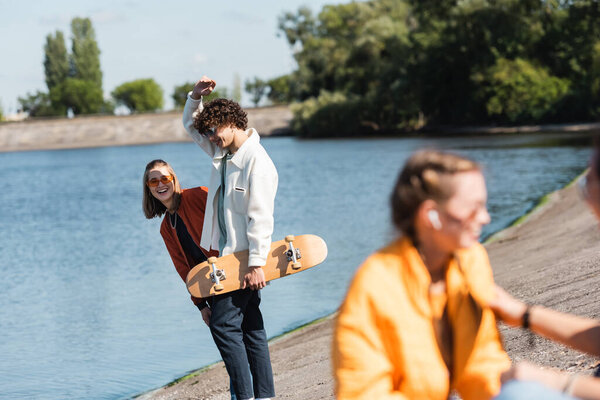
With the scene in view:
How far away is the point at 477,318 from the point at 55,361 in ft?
23.8

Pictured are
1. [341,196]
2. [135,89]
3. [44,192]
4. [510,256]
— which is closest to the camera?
[510,256]

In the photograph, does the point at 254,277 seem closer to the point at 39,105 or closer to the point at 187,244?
the point at 187,244

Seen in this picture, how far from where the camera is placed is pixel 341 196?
22938 millimetres

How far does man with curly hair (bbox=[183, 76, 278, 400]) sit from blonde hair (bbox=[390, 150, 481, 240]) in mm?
2044

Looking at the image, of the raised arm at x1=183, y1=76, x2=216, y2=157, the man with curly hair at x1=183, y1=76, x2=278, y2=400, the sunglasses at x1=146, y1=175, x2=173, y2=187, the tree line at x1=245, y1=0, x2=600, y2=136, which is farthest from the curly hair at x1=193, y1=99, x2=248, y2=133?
the tree line at x1=245, y1=0, x2=600, y2=136

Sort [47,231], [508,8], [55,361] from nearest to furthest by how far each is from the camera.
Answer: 1. [55,361]
2. [47,231]
3. [508,8]

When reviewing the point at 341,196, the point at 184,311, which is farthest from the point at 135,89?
the point at 184,311

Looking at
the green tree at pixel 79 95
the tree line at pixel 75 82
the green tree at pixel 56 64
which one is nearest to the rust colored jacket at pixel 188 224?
the tree line at pixel 75 82

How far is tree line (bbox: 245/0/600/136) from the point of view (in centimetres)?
5328

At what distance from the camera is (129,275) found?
13.3 meters

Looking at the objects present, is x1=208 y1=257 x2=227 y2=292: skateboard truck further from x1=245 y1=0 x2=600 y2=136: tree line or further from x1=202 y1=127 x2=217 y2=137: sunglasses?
x1=245 y1=0 x2=600 y2=136: tree line

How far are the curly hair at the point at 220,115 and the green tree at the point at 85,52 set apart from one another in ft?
435

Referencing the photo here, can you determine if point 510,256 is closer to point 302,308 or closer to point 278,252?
point 302,308

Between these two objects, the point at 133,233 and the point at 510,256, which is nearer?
the point at 510,256
